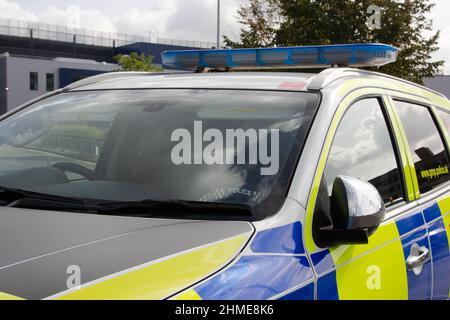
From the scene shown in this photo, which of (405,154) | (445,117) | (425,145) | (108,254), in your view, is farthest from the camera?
(445,117)

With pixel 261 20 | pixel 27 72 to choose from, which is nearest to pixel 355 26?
pixel 261 20

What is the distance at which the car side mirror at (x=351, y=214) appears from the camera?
227 cm

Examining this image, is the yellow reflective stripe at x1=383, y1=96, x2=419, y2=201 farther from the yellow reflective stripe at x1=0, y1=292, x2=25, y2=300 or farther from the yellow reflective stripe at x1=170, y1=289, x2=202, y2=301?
the yellow reflective stripe at x1=0, y1=292, x2=25, y2=300

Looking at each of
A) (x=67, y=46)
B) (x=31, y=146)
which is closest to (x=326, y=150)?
(x=31, y=146)

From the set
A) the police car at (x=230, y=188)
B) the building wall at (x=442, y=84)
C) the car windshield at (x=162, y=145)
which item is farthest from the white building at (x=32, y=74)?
the police car at (x=230, y=188)

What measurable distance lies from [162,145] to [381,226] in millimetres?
962

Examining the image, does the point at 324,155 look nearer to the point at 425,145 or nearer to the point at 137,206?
the point at 137,206

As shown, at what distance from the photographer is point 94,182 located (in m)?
2.76

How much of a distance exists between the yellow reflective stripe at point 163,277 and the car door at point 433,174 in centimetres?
142

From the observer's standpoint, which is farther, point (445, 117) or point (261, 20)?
point (261, 20)

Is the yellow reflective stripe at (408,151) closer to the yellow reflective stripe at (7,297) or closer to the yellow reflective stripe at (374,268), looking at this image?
the yellow reflective stripe at (374,268)

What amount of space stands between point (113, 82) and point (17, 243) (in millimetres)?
1441

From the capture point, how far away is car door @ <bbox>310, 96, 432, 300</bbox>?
2311 mm

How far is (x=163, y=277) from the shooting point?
186cm
